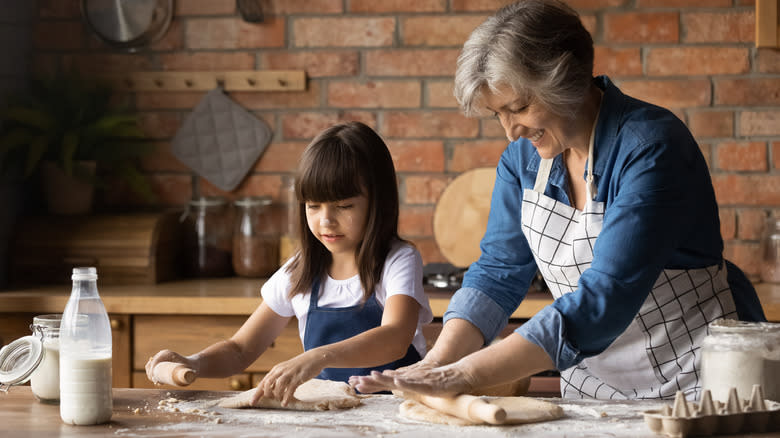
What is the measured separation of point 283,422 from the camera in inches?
46.7

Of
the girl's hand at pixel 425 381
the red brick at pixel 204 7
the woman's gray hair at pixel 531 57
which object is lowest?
the girl's hand at pixel 425 381

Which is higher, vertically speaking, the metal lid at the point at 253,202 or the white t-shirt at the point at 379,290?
the metal lid at the point at 253,202

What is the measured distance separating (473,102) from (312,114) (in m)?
1.51

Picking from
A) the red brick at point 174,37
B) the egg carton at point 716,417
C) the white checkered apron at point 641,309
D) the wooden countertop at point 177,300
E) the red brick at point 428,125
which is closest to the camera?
the egg carton at point 716,417

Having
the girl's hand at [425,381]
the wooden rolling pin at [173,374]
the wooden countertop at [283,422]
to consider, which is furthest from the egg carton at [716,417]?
the wooden rolling pin at [173,374]

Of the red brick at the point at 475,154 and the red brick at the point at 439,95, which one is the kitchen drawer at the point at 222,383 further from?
the red brick at the point at 439,95

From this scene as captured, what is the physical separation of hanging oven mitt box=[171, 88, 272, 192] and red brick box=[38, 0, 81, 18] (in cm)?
54

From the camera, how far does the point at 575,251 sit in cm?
148

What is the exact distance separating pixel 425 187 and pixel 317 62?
0.55 metres

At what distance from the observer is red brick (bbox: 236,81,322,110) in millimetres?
2764

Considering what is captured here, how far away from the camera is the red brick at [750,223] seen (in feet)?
8.48

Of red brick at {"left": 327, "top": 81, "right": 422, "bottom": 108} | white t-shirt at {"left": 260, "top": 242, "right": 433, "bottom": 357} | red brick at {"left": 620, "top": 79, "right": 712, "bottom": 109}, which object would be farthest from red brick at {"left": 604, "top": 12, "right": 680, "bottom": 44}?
white t-shirt at {"left": 260, "top": 242, "right": 433, "bottom": 357}

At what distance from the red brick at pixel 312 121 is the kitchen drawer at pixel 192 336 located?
75 centimetres

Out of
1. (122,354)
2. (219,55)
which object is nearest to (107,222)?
(122,354)
